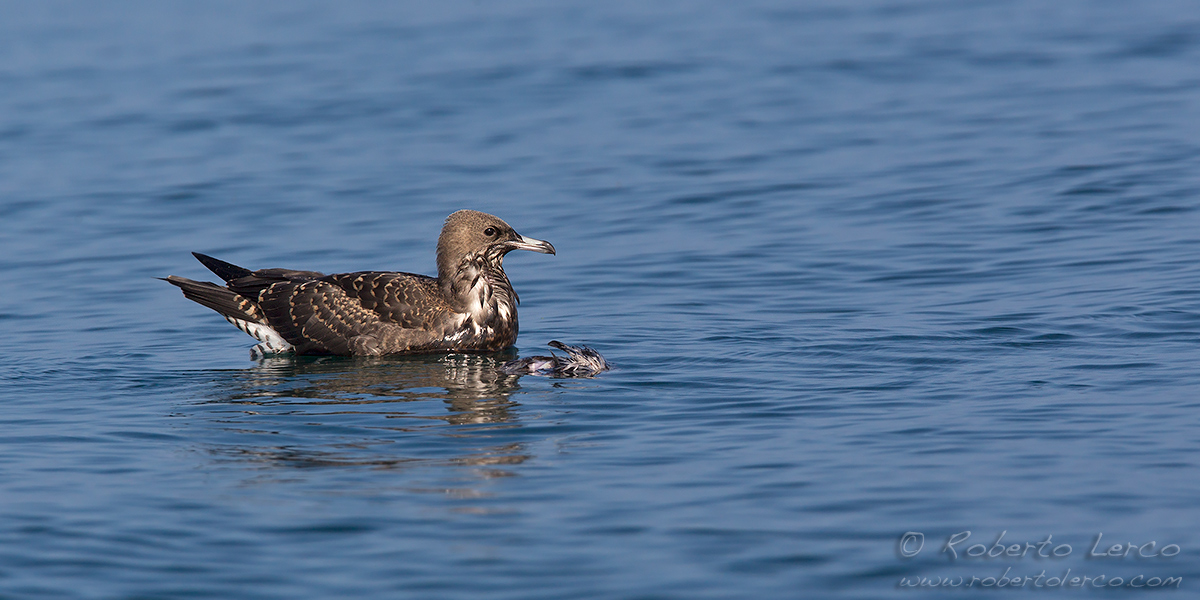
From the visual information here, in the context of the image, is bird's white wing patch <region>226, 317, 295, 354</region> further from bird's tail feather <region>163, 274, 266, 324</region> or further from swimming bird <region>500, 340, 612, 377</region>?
swimming bird <region>500, 340, 612, 377</region>

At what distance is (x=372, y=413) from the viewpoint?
33.2ft

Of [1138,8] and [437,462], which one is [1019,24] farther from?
[437,462]

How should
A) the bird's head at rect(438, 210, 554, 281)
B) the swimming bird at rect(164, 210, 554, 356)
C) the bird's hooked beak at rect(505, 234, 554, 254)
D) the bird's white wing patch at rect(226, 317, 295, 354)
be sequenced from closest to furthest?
the bird's hooked beak at rect(505, 234, 554, 254) → the swimming bird at rect(164, 210, 554, 356) → the bird's head at rect(438, 210, 554, 281) → the bird's white wing patch at rect(226, 317, 295, 354)

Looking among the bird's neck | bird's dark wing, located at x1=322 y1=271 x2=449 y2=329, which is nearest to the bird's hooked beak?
the bird's neck

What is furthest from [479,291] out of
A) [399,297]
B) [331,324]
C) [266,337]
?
[266,337]

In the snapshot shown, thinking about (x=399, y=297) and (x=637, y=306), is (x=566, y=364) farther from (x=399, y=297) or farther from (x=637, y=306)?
(x=637, y=306)

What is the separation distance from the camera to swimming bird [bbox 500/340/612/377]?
1098cm

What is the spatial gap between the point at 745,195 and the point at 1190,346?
24.0ft

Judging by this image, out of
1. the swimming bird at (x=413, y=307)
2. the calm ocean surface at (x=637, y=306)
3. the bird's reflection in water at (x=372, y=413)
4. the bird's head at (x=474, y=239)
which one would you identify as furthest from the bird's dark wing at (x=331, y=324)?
the bird's head at (x=474, y=239)

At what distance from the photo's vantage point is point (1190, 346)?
10.8 meters

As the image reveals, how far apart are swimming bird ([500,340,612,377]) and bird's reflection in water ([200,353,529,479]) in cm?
17

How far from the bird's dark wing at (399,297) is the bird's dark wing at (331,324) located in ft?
0.17

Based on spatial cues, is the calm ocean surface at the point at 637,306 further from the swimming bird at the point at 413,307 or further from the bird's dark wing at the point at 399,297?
the bird's dark wing at the point at 399,297

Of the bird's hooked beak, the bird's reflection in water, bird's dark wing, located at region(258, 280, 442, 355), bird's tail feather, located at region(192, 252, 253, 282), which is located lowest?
the bird's reflection in water
